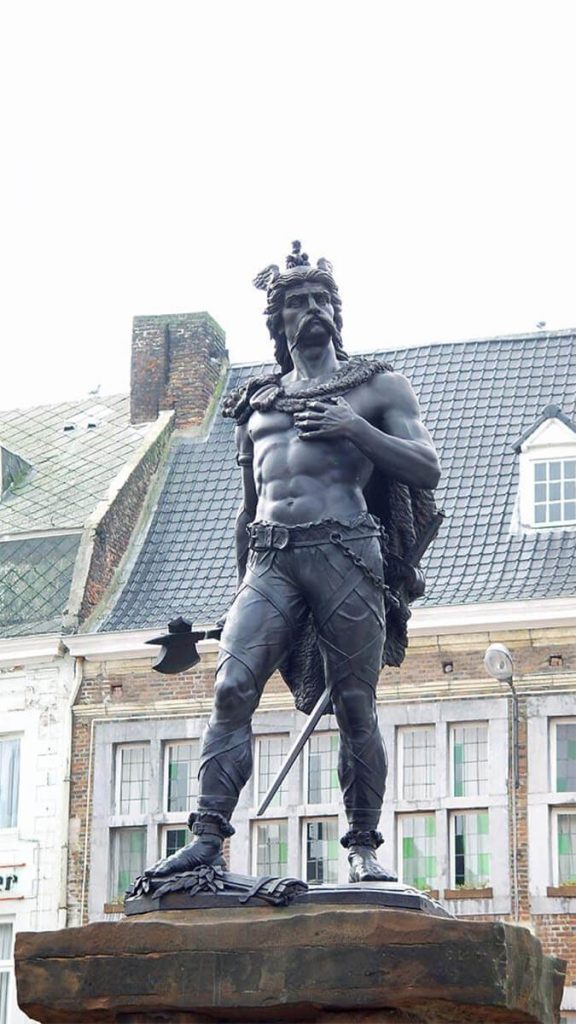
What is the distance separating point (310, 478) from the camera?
34.9 feet

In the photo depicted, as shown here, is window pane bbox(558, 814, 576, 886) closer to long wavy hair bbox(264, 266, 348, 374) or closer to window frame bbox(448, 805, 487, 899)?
window frame bbox(448, 805, 487, 899)

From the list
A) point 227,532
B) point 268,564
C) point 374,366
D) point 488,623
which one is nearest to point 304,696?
point 268,564

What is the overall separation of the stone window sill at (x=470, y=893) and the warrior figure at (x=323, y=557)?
16.2 m

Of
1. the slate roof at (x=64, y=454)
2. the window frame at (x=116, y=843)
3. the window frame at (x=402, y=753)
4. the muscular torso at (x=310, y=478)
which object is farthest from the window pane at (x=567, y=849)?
the muscular torso at (x=310, y=478)

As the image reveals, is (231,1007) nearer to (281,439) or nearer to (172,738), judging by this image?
(281,439)

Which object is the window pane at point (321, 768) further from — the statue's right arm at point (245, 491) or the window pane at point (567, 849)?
the statue's right arm at point (245, 491)

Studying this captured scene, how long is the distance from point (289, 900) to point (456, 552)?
18.6 meters

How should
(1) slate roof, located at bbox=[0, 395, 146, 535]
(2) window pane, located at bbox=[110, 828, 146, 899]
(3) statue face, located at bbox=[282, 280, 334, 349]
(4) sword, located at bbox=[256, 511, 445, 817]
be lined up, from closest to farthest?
(4) sword, located at bbox=[256, 511, 445, 817] → (3) statue face, located at bbox=[282, 280, 334, 349] → (2) window pane, located at bbox=[110, 828, 146, 899] → (1) slate roof, located at bbox=[0, 395, 146, 535]

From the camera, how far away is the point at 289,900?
986 cm

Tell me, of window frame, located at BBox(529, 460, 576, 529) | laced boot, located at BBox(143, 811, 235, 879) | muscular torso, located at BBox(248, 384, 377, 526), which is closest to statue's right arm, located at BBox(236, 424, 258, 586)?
muscular torso, located at BBox(248, 384, 377, 526)

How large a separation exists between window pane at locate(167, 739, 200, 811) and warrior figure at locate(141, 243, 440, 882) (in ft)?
57.3

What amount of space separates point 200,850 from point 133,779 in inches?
731

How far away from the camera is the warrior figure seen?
1041cm

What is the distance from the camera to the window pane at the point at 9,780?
2866cm
